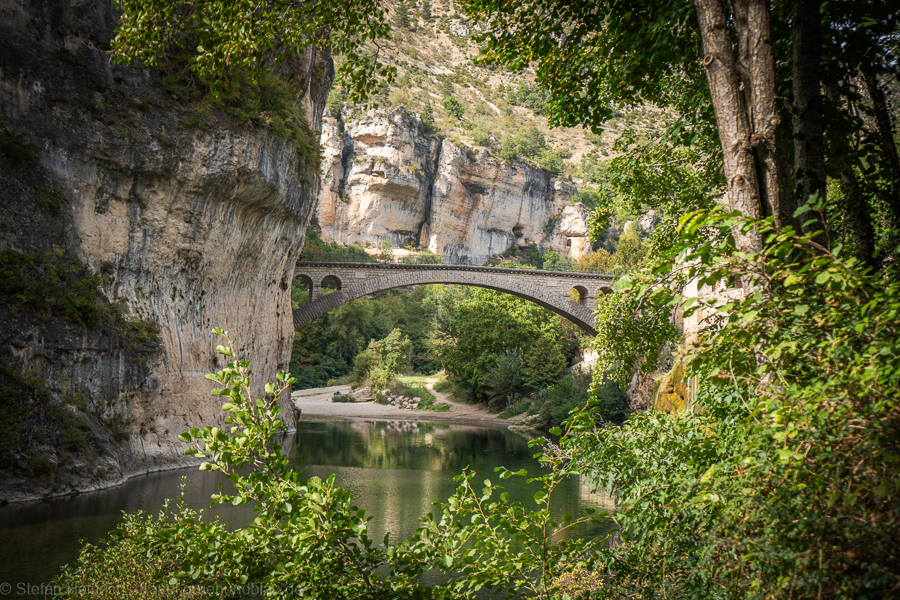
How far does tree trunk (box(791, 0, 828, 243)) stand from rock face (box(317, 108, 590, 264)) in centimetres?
4832

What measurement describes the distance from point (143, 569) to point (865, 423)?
14.5 feet

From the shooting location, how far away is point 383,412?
31.3 meters

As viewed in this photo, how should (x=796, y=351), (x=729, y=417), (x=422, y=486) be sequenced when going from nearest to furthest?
(x=796, y=351)
(x=729, y=417)
(x=422, y=486)

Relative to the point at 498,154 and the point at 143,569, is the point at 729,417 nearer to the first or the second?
the point at 143,569

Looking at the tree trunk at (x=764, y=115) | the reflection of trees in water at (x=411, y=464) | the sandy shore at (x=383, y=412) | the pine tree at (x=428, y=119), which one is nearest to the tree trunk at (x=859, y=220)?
Result: the tree trunk at (x=764, y=115)

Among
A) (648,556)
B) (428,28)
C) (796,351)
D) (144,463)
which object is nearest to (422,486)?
(144,463)

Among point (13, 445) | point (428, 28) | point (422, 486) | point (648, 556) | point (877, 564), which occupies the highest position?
point (428, 28)

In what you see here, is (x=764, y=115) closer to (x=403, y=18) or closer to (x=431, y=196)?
(x=431, y=196)

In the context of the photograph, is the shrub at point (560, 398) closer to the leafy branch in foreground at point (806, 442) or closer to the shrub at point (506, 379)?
the shrub at point (506, 379)

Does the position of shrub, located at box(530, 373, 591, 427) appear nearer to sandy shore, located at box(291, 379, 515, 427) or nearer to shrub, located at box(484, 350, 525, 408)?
sandy shore, located at box(291, 379, 515, 427)

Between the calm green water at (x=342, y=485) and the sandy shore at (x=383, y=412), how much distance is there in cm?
592

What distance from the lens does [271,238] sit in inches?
672

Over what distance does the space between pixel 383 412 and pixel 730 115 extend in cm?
2986

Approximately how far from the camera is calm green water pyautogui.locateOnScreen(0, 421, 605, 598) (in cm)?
704
